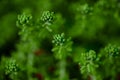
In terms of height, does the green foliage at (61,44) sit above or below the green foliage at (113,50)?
above

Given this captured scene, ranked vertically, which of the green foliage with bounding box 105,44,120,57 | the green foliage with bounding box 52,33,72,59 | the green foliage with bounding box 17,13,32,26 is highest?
the green foliage with bounding box 17,13,32,26

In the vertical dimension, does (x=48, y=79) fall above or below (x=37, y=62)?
below

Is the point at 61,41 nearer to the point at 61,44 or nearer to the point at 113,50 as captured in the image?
the point at 61,44

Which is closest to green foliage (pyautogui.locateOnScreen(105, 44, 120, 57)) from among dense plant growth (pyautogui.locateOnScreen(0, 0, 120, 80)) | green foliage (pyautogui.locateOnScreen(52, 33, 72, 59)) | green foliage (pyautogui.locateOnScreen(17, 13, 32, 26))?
dense plant growth (pyautogui.locateOnScreen(0, 0, 120, 80))

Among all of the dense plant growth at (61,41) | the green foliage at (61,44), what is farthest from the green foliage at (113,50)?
the green foliage at (61,44)

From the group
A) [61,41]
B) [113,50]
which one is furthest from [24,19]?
[113,50]

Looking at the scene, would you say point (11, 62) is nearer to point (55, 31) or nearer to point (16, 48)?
point (55, 31)

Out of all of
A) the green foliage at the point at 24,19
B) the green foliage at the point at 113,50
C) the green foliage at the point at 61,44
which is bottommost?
the green foliage at the point at 113,50

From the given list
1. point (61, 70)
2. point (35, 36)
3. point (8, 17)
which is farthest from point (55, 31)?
point (8, 17)

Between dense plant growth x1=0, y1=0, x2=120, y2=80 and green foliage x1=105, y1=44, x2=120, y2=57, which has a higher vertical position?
dense plant growth x1=0, y1=0, x2=120, y2=80

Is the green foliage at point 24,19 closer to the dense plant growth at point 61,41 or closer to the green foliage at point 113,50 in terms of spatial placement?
the dense plant growth at point 61,41

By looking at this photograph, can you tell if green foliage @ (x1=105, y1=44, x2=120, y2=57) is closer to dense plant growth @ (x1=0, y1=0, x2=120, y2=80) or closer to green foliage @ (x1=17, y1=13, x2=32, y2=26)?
dense plant growth @ (x1=0, y1=0, x2=120, y2=80)
